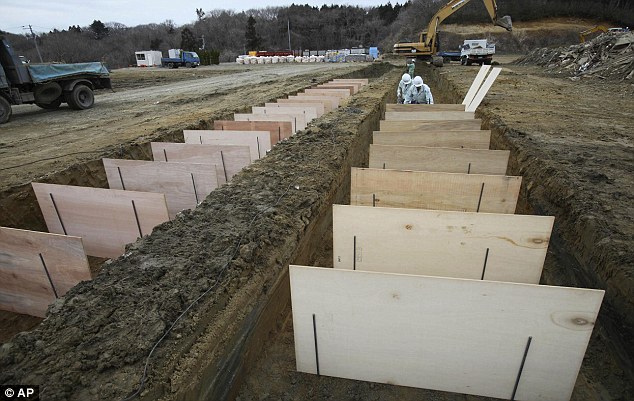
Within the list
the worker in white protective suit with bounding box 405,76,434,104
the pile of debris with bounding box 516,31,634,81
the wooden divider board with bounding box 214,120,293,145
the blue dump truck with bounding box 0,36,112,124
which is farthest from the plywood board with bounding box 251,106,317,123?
the pile of debris with bounding box 516,31,634,81

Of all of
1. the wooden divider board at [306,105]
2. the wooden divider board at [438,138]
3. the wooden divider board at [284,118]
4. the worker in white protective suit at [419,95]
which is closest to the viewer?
the wooden divider board at [438,138]

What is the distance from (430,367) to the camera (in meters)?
2.33

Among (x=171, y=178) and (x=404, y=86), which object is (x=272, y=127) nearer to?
(x=171, y=178)

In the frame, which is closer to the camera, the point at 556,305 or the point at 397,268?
the point at 556,305

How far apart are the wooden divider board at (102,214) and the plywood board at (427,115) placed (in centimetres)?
420

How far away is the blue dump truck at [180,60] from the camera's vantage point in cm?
4038

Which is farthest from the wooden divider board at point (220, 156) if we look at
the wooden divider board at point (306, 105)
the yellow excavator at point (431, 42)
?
the yellow excavator at point (431, 42)

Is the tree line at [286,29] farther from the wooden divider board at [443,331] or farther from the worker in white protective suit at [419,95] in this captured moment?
the wooden divider board at [443,331]

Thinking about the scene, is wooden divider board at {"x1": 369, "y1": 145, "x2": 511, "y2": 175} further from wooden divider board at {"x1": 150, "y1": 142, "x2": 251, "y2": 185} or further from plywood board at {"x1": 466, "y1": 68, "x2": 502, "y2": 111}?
plywood board at {"x1": 466, "y1": 68, "x2": 502, "y2": 111}

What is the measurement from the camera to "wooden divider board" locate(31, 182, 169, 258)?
157 inches

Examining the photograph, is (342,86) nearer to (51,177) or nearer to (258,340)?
(51,177)

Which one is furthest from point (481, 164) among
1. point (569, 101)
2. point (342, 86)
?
point (342, 86)

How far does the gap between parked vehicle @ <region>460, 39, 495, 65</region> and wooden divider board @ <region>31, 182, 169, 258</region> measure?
25847 mm

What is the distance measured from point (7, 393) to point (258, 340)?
1.42 m
